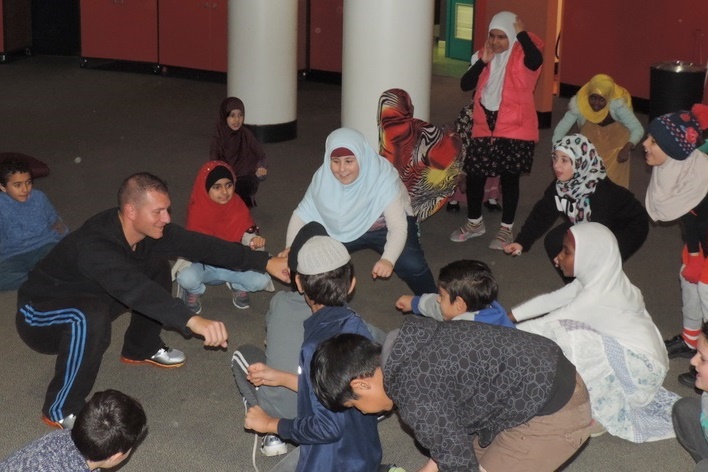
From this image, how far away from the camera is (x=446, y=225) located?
7172 millimetres

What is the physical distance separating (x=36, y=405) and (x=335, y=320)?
175 cm

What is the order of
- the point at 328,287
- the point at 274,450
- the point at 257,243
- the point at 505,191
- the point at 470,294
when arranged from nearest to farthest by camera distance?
the point at 328,287, the point at 470,294, the point at 274,450, the point at 257,243, the point at 505,191

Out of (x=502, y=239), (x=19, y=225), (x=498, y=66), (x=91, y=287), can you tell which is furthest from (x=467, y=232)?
(x=91, y=287)

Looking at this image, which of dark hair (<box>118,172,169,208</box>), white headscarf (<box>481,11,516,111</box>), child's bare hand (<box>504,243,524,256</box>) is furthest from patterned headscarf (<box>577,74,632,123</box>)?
dark hair (<box>118,172,169,208</box>)

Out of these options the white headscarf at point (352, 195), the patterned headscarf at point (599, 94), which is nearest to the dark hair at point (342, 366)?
the white headscarf at point (352, 195)

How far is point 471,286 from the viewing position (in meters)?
3.67

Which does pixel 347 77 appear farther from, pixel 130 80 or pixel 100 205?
pixel 130 80

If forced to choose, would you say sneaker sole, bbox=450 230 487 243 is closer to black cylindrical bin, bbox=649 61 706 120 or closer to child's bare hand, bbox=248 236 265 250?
child's bare hand, bbox=248 236 265 250

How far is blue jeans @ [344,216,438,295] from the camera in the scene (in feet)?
17.0

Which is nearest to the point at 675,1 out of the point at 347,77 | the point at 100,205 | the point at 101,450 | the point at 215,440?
the point at 347,77

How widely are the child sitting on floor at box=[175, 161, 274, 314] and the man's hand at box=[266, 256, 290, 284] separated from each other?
1117 mm

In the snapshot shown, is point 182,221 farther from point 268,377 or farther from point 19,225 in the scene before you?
point 268,377

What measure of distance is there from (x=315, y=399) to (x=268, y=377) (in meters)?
0.33

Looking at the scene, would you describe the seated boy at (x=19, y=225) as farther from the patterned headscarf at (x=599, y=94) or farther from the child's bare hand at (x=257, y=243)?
the patterned headscarf at (x=599, y=94)
